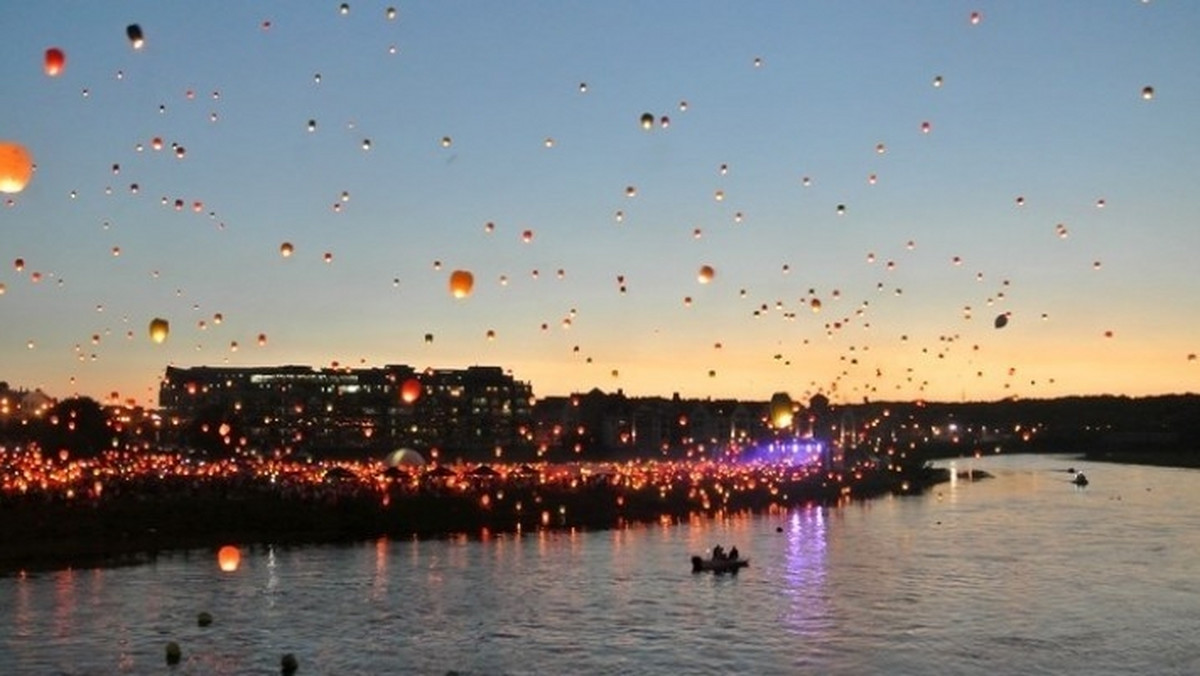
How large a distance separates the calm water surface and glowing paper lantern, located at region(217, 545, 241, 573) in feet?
2.17

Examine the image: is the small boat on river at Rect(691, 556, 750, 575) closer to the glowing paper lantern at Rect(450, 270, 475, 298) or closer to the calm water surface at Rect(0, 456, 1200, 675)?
the calm water surface at Rect(0, 456, 1200, 675)

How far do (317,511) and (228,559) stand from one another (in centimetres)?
1103

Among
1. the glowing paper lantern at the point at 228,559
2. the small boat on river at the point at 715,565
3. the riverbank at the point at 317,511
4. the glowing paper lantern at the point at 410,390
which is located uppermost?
the glowing paper lantern at the point at 410,390

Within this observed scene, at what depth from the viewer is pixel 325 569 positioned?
4950 cm

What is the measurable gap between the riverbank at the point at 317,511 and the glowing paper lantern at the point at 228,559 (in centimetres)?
280

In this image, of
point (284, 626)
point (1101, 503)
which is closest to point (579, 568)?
point (284, 626)

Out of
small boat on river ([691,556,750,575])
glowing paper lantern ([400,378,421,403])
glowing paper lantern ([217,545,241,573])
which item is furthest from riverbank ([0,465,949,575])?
glowing paper lantern ([400,378,421,403])

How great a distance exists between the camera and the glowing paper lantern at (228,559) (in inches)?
1939

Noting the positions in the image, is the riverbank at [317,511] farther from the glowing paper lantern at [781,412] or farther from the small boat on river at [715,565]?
the small boat on river at [715,565]

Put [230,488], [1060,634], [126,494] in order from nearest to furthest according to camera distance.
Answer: [1060,634] < [126,494] < [230,488]

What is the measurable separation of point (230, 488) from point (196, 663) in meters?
32.6

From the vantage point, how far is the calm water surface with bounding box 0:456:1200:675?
3316cm

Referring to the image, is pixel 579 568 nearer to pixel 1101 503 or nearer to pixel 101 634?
pixel 101 634

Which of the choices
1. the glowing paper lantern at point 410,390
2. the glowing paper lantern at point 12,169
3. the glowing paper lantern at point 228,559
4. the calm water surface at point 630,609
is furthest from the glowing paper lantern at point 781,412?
the glowing paper lantern at point 12,169
